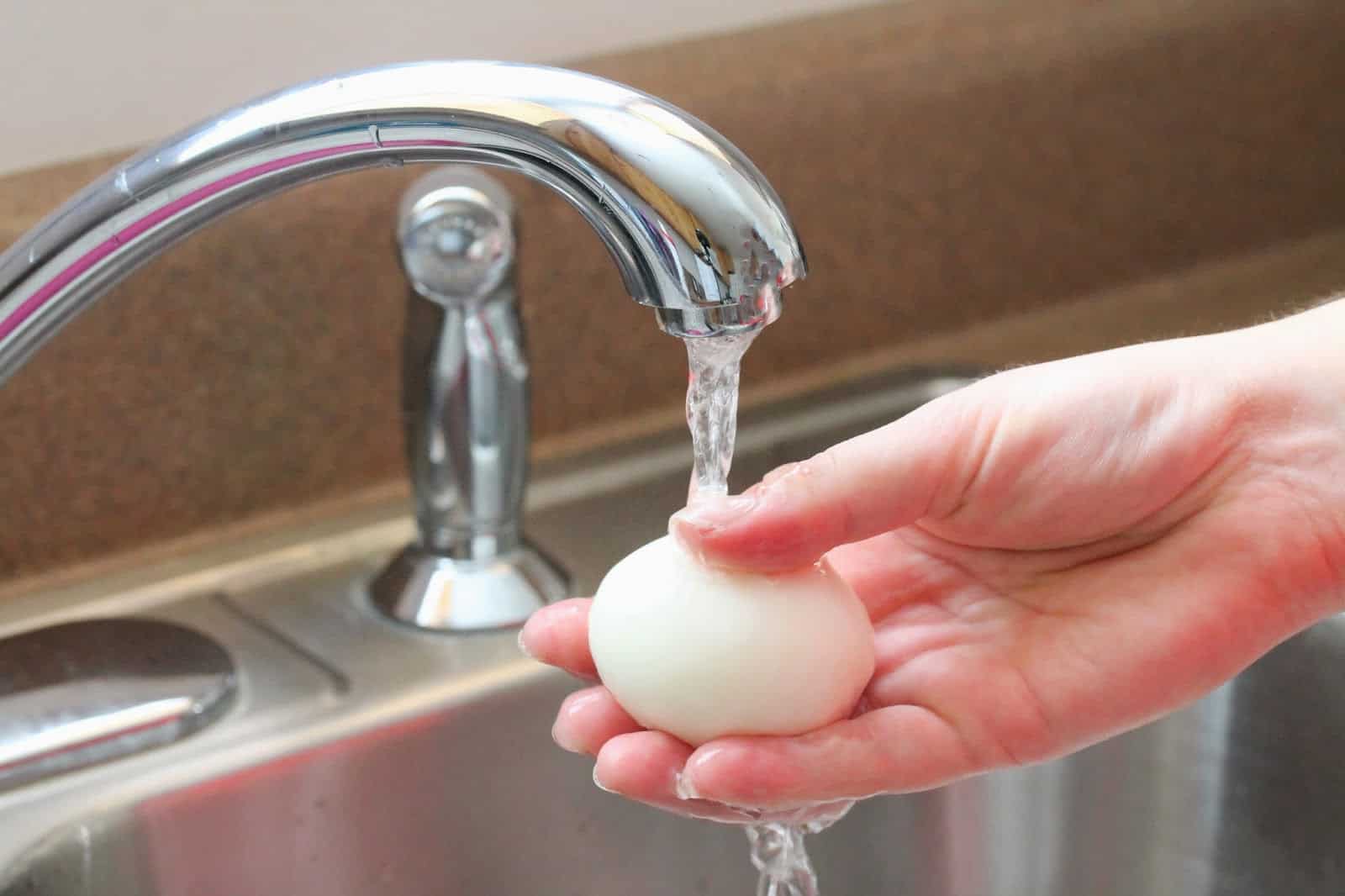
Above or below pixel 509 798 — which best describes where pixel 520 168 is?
above

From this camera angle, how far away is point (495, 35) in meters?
0.90

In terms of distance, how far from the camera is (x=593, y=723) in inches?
22.0

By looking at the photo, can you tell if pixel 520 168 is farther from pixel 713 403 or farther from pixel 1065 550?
pixel 1065 550

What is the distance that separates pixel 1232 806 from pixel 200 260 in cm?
51

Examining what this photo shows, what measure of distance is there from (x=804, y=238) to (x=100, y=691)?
17.4 inches

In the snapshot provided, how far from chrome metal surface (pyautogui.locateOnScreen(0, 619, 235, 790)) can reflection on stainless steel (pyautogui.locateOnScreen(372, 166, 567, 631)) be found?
96mm

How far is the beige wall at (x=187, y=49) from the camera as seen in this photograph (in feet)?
2.52

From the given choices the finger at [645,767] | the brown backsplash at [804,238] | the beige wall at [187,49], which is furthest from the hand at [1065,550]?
the beige wall at [187,49]

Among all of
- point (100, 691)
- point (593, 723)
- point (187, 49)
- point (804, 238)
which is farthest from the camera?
point (804, 238)

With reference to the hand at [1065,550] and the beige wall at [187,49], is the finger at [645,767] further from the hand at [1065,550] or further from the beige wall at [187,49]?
the beige wall at [187,49]

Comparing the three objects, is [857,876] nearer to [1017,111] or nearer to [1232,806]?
[1232,806]

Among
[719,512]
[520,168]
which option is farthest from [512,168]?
[719,512]

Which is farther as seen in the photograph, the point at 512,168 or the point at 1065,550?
the point at 1065,550

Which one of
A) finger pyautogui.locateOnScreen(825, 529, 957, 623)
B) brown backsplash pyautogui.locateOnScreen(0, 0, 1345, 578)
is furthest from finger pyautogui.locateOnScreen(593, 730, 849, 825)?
brown backsplash pyautogui.locateOnScreen(0, 0, 1345, 578)
